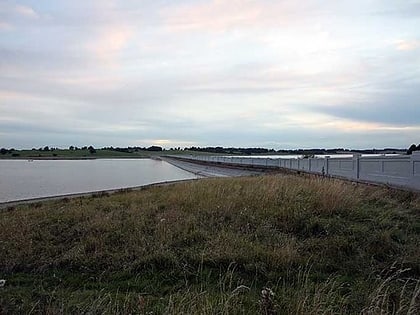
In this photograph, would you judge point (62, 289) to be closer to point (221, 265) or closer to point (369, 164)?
point (221, 265)

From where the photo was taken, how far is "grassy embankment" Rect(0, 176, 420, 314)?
6.66 meters

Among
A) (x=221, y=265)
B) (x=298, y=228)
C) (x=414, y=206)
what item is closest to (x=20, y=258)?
(x=221, y=265)

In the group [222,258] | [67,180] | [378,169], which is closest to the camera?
[222,258]

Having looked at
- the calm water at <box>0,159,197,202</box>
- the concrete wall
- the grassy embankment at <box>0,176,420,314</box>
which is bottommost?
the calm water at <box>0,159,197,202</box>

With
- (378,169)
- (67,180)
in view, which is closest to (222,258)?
(378,169)

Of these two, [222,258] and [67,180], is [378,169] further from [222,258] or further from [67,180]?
[67,180]

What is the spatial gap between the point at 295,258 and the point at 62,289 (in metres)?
4.66

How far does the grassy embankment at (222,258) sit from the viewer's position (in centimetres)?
666

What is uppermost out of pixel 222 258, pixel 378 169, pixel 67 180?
pixel 378 169

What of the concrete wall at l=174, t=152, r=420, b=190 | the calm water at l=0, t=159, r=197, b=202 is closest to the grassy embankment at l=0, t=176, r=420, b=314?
the concrete wall at l=174, t=152, r=420, b=190

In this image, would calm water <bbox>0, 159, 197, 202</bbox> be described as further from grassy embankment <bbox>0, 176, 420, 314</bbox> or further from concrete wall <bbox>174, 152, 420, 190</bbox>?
grassy embankment <bbox>0, 176, 420, 314</bbox>

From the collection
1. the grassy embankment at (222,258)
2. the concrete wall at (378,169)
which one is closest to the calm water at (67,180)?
the concrete wall at (378,169)

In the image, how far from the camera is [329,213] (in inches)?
519

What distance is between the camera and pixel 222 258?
30.2 feet
